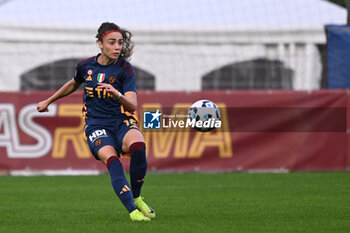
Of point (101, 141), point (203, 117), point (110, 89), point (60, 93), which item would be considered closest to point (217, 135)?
point (203, 117)

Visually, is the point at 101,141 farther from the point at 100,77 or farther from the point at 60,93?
the point at 60,93

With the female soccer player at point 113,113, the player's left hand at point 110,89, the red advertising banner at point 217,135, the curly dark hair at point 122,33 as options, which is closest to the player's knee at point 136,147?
the female soccer player at point 113,113

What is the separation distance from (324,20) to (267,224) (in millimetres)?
14069

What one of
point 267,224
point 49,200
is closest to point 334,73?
point 49,200

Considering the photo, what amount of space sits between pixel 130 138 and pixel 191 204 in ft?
7.00

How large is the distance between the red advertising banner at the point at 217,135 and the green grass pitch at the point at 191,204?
1.88 feet

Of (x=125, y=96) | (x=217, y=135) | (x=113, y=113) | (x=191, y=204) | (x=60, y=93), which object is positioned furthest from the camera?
(x=217, y=135)

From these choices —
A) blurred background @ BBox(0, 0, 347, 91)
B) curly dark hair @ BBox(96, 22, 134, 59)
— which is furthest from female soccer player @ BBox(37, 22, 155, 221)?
blurred background @ BBox(0, 0, 347, 91)

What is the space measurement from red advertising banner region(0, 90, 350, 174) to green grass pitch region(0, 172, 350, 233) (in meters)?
0.57

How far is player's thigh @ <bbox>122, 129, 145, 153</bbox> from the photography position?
655 centimetres

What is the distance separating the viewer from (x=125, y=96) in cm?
647

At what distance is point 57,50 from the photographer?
18625 mm

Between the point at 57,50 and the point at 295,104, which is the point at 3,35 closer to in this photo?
the point at 57,50

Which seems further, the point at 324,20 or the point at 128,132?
the point at 324,20
